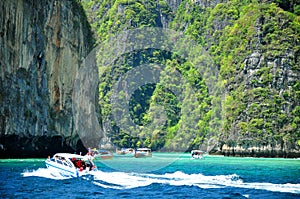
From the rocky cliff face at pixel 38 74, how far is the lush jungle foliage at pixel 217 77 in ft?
121

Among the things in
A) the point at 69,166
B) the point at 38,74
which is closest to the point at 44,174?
the point at 69,166

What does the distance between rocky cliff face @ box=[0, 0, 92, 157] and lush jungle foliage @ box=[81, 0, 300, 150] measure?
36.9m

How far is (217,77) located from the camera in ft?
407

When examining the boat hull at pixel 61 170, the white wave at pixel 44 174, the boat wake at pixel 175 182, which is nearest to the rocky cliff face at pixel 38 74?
the white wave at pixel 44 174

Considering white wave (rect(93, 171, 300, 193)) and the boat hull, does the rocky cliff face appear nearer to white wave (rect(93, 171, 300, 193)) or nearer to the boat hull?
the boat hull

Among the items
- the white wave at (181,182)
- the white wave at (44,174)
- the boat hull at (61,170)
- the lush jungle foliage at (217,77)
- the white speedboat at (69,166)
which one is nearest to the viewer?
the white wave at (181,182)

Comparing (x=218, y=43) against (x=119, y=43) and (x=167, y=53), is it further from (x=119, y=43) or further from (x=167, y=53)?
(x=119, y=43)

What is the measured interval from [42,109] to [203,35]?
107 meters

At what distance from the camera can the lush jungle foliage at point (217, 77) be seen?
88.9m

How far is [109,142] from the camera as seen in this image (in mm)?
134250

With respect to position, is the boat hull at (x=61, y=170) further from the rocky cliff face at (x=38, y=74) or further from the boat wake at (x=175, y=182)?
the rocky cliff face at (x=38, y=74)

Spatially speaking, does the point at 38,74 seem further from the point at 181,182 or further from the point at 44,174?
the point at 181,182

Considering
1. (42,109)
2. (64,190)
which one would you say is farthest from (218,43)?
(64,190)

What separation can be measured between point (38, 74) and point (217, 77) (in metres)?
75.0
